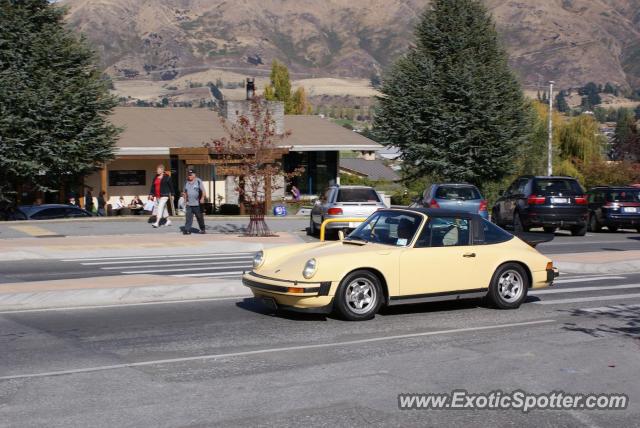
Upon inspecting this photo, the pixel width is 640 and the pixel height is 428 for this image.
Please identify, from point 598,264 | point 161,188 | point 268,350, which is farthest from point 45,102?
point 268,350

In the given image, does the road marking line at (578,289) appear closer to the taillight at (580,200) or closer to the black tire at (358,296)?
the black tire at (358,296)

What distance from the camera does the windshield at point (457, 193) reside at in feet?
87.8

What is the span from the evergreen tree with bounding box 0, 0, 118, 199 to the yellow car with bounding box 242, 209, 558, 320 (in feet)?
71.0

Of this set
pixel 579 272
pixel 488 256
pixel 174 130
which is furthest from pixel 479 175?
pixel 488 256

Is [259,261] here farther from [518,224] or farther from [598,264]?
[518,224]

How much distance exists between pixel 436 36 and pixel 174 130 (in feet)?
45.4

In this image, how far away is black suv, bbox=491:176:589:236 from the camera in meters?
26.7

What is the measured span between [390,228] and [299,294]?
6.31ft

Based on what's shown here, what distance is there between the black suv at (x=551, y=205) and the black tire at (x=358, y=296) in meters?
16.4

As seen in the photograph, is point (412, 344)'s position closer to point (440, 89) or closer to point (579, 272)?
point (579, 272)

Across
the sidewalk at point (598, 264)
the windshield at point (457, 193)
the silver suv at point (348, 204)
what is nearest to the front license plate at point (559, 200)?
the windshield at point (457, 193)

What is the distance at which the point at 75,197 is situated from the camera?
37.8 meters

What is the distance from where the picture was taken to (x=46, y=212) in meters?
29.5

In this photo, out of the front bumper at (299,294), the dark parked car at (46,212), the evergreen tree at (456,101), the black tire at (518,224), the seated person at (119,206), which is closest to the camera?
the front bumper at (299,294)
